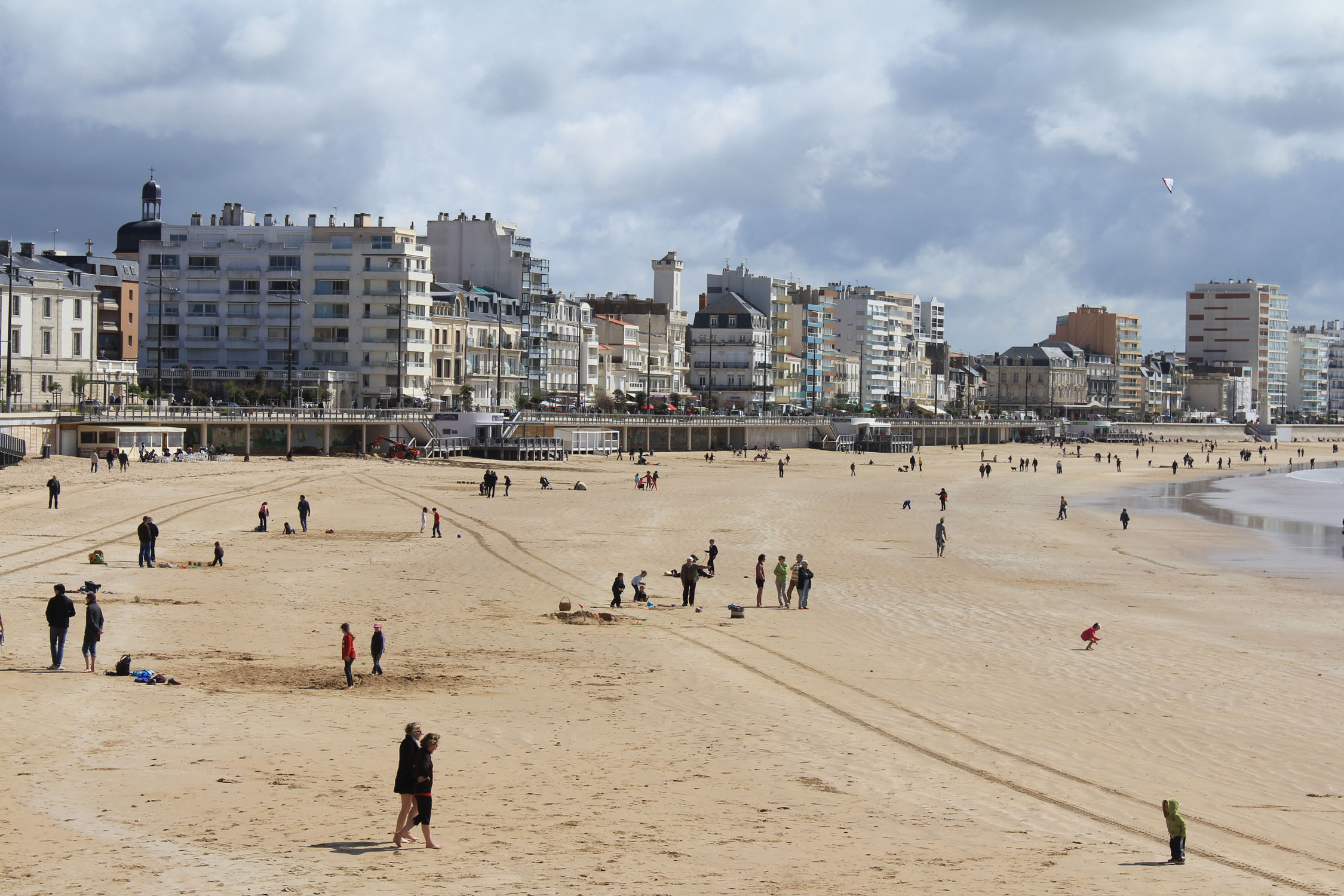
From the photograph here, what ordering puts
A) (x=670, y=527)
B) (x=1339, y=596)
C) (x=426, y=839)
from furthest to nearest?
(x=670, y=527) < (x=1339, y=596) < (x=426, y=839)

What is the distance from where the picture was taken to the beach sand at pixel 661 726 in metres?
9.74

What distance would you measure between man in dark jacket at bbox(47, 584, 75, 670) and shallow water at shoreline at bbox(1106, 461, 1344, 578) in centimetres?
2725

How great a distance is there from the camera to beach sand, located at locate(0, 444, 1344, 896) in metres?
9.74

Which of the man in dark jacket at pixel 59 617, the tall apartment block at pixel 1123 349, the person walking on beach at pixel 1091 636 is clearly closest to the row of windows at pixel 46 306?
the man in dark jacket at pixel 59 617

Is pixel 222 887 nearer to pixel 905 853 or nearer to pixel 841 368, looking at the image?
pixel 905 853

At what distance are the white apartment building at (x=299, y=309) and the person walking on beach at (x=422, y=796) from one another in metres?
67.2

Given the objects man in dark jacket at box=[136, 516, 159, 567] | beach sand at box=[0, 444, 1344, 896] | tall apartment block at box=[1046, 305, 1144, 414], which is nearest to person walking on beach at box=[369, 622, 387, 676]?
beach sand at box=[0, 444, 1344, 896]

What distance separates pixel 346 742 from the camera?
1266 centimetres

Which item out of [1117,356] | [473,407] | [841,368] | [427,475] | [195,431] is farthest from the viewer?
→ [1117,356]

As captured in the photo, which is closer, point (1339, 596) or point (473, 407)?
point (1339, 596)

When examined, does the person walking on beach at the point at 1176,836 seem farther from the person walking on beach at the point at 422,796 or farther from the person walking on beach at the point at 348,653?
the person walking on beach at the point at 348,653

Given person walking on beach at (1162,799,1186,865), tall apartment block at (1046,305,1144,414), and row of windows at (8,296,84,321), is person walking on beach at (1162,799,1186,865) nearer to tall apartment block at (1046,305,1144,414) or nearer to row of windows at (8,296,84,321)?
row of windows at (8,296,84,321)

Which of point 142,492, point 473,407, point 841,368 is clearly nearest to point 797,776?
point 142,492

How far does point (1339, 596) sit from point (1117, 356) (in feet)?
572
